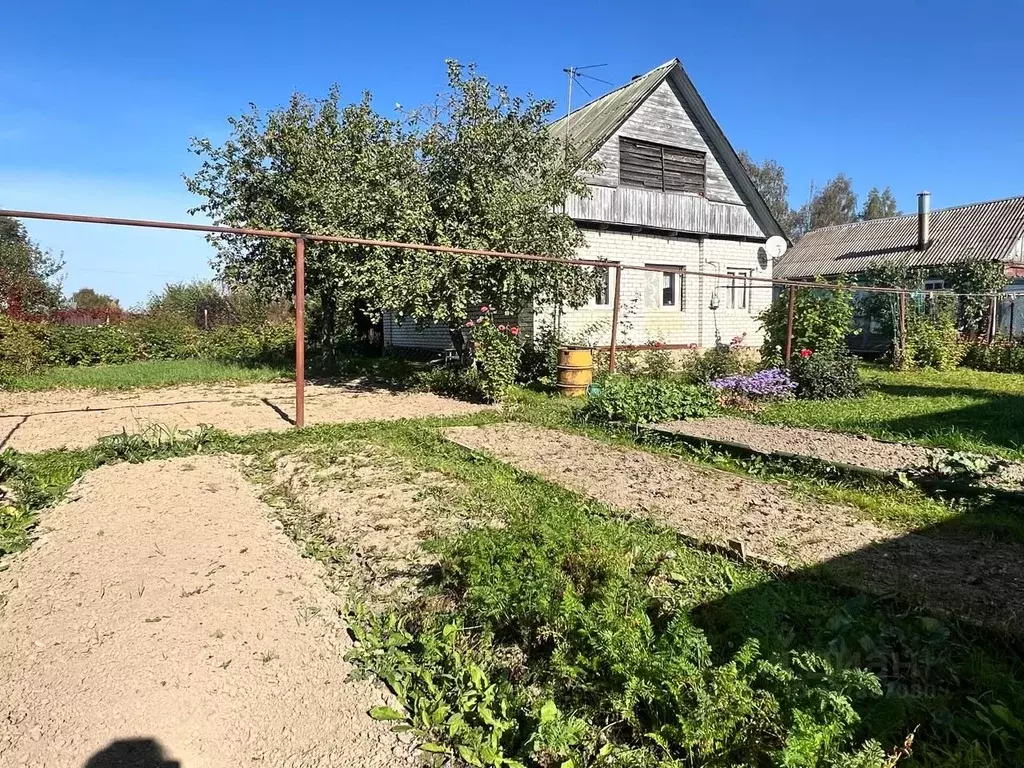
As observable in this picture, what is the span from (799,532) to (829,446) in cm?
257

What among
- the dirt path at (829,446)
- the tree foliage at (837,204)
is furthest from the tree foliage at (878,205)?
the dirt path at (829,446)

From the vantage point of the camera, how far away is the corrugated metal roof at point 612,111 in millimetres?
14352

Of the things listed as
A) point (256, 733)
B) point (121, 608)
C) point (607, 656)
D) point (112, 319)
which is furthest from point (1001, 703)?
point (112, 319)

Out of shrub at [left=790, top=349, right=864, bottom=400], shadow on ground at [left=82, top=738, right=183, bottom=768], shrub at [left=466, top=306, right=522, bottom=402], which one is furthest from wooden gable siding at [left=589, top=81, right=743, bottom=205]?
shadow on ground at [left=82, top=738, right=183, bottom=768]

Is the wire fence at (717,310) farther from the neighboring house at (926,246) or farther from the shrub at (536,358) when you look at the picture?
the shrub at (536,358)

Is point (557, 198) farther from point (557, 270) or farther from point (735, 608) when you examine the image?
point (735, 608)

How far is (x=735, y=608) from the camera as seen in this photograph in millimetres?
2711

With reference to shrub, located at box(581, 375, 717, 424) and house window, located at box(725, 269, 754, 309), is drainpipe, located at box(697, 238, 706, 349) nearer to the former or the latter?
house window, located at box(725, 269, 754, 309)

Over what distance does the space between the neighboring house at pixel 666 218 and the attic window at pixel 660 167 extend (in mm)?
26

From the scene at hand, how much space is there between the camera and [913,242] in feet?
81.6

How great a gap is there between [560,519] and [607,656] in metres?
1.77

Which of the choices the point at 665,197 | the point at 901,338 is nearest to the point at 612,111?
the point at 665,197

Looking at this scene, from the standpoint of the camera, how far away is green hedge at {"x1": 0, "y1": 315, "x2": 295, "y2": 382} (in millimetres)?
12670

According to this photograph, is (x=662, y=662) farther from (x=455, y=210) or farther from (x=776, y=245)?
(x=776, y=245)
